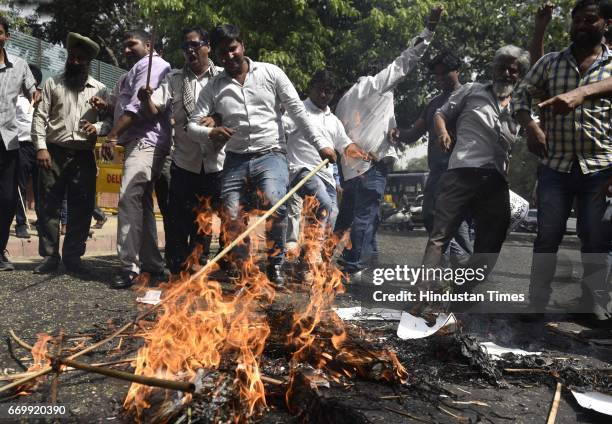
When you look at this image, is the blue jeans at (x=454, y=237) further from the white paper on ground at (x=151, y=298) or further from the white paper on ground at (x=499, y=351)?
the white paper on ground at (x=151, y=298)

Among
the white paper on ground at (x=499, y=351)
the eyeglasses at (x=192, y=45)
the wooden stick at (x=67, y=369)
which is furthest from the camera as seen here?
the eyeglasses at (x=192, y=45)

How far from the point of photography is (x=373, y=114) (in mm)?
6090

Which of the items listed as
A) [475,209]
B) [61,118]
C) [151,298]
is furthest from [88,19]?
[475,209]

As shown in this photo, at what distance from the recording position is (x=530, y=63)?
4668 millimetres

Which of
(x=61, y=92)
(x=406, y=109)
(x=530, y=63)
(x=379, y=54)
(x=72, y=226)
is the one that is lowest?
(x=72, y=226)

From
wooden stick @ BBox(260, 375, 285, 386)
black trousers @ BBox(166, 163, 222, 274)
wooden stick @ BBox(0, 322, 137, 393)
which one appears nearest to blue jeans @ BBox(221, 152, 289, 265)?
black trousers @ BBox(166, 163, 222, 274)

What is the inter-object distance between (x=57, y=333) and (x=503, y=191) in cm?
346

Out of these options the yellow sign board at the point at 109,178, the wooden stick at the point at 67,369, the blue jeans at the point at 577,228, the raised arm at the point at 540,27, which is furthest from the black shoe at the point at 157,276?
the yellow sign board at the point at 109,178

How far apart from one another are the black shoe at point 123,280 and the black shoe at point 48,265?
802 millimetres

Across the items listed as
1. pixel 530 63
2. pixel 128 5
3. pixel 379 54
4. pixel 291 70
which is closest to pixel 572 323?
pixel 530 63

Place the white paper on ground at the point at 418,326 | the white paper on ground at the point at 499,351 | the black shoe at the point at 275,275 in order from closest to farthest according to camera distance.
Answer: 1. the white paper on ground at the point at 499,351
2. the white paper on ground at the point at 418,326
3. the black shoe at the point at 275,275

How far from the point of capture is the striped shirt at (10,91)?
17.4 ft

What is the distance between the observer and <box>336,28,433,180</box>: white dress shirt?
19.3 feet

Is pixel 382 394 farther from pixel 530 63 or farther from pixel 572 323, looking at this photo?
pixel 530 63
